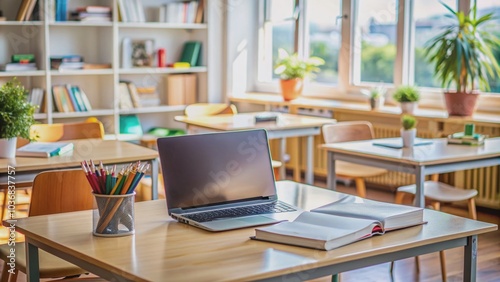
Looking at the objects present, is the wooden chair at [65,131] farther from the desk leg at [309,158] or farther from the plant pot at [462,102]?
the plant pot at [462,102]

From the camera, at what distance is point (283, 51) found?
22.2 ft

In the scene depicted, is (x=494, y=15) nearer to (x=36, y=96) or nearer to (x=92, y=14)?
(x=92, y=14)

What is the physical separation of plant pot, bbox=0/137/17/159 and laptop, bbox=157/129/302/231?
1.50m

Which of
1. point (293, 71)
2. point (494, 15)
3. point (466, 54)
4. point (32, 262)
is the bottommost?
point (32, 262)

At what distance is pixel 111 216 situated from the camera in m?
2.18

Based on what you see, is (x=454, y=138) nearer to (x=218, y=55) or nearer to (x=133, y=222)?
(x=133, y=222)

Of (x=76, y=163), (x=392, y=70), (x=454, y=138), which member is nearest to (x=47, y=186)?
Answer: (x=76, y=163)

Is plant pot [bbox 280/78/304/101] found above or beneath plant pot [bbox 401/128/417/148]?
above

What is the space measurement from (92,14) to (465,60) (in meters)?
3.03

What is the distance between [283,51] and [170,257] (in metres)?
4.95

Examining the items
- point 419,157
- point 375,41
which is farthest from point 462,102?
point 419,157

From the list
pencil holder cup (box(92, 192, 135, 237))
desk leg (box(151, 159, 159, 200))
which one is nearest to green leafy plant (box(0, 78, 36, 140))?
desk leg (box(151, 159, 159, 200))

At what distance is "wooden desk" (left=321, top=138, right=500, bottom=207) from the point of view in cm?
376

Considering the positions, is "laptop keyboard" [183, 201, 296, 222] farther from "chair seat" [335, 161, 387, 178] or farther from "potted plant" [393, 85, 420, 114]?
"potted plant" [393, 85, 420, 114]
